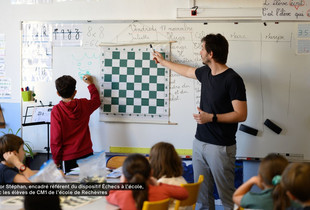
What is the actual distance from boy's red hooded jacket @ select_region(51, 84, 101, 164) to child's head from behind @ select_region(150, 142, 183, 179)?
1246 millimetres

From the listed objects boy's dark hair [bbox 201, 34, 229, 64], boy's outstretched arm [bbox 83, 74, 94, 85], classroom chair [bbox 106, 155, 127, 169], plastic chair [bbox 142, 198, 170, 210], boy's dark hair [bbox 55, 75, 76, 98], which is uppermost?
boy's dark hair [bbox 201, 34, 229, 64]

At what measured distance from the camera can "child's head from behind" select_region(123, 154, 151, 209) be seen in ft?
6.73

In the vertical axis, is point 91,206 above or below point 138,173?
below

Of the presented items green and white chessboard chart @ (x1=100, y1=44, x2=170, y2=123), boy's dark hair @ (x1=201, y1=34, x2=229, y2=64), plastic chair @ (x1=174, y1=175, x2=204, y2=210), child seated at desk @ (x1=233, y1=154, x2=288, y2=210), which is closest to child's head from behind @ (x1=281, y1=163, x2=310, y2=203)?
child seated at desk @ (x1=233, y1=154, x2=288, y2=210)

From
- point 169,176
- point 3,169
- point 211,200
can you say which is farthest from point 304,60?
point 3,169

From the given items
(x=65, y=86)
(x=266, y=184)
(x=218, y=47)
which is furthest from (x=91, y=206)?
(x=218, y=47)

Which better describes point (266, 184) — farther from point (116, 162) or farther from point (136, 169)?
point (116, 162)

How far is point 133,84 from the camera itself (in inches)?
153

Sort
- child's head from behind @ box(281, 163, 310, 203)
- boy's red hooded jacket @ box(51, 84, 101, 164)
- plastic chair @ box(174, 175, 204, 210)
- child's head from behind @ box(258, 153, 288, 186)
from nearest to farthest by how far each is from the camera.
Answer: child's head from behind @ box(281, 163, 310, 203)
child's head from behind @ box(258, 153, 288, 186)
plastic chair @ box(174, 175, 204, 210)
boy's red hooded jacket @ box(51, 84, 101, 164)

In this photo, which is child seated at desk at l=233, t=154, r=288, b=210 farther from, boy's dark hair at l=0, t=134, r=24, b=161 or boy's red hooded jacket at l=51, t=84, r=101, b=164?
boy's red hooded jacket at l=51, t=84, r=101, b=164

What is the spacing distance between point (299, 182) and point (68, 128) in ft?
7.28

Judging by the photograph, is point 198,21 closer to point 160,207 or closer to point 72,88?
point 72,88

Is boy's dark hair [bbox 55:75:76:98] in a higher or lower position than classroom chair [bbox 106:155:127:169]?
higher

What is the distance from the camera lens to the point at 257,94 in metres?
3.69
